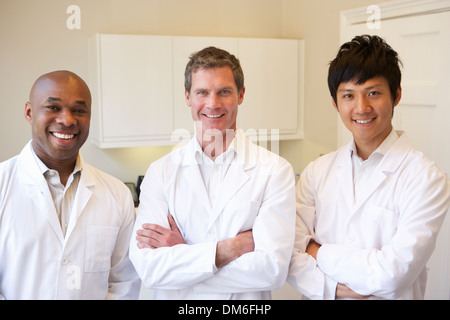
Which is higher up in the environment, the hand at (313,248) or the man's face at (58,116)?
the man's face at (58,116)

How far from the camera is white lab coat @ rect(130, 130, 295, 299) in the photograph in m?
1.41

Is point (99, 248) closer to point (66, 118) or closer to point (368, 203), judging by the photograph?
point (66, 118)

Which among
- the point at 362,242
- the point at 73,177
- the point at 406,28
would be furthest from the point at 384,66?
the point at 406,28

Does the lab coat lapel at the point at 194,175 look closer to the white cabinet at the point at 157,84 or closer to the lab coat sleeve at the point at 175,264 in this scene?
the lab coat sleeve at the point at 175,264

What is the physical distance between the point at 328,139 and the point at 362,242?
1741 millimetres

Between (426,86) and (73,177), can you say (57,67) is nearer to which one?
(73,177)

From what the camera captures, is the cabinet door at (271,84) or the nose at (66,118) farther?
the cabinet door at (271,84)

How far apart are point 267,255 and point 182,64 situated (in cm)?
179

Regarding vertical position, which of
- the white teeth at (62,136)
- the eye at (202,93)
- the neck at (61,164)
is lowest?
the neck at (61,164)

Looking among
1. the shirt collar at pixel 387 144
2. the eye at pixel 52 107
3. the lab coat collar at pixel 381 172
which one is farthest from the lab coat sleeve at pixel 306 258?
the eye at pixel 52 107

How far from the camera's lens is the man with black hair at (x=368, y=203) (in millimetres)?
1363

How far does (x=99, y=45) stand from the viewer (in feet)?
9.11

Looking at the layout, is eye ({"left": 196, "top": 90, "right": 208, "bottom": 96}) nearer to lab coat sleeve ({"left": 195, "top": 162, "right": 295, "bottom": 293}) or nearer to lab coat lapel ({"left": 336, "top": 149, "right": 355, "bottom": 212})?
lab coat sleeve ({"left": 195, "top": 162, "right": 295, "bottom": 293})
